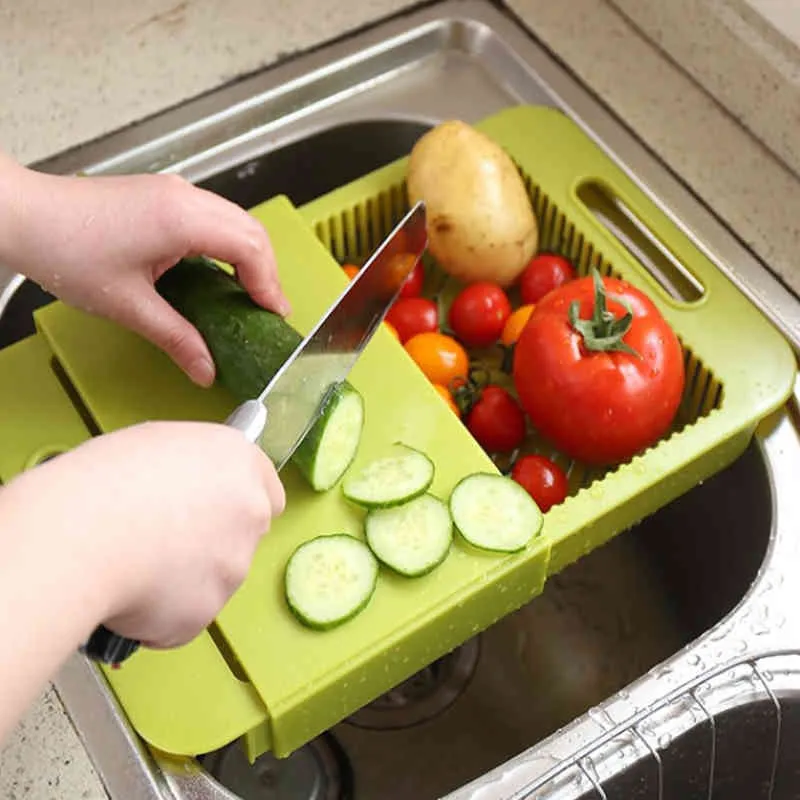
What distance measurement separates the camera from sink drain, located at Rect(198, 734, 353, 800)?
3.14 feet

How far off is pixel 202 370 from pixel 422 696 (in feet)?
1.22

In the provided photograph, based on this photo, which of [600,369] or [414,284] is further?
[414,284]

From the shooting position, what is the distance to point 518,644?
1.05 m

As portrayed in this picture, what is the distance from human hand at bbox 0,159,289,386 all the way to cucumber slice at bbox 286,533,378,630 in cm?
17

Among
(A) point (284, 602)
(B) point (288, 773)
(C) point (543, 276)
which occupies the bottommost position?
(B) point (288, 773)

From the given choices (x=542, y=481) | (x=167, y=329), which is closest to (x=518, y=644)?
(x=542, y=481)

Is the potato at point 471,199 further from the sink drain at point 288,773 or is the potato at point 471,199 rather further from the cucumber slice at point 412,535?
the sink drain at point 288,773

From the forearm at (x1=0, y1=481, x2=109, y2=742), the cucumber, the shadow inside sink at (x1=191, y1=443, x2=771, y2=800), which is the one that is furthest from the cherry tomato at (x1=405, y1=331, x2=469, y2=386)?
the forearm at (x1=0, y1=481, x2=109, y2=742)

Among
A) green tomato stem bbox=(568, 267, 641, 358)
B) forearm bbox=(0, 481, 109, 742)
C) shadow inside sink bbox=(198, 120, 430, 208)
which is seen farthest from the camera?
shadow inside sink bbox=(198, 120, 430, 208)

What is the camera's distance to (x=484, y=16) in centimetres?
112

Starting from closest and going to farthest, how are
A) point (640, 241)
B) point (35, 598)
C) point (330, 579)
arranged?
point (35, 598) → point (330, 579) → point (640, 241)

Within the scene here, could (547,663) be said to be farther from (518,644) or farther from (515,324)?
(515,324)

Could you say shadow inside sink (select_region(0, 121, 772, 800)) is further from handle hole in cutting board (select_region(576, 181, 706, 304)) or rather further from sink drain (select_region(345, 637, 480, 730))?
handle hole in cutting board (select_region(576, 181, 706, 304))

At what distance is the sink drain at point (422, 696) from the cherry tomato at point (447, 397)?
9.4 inches
